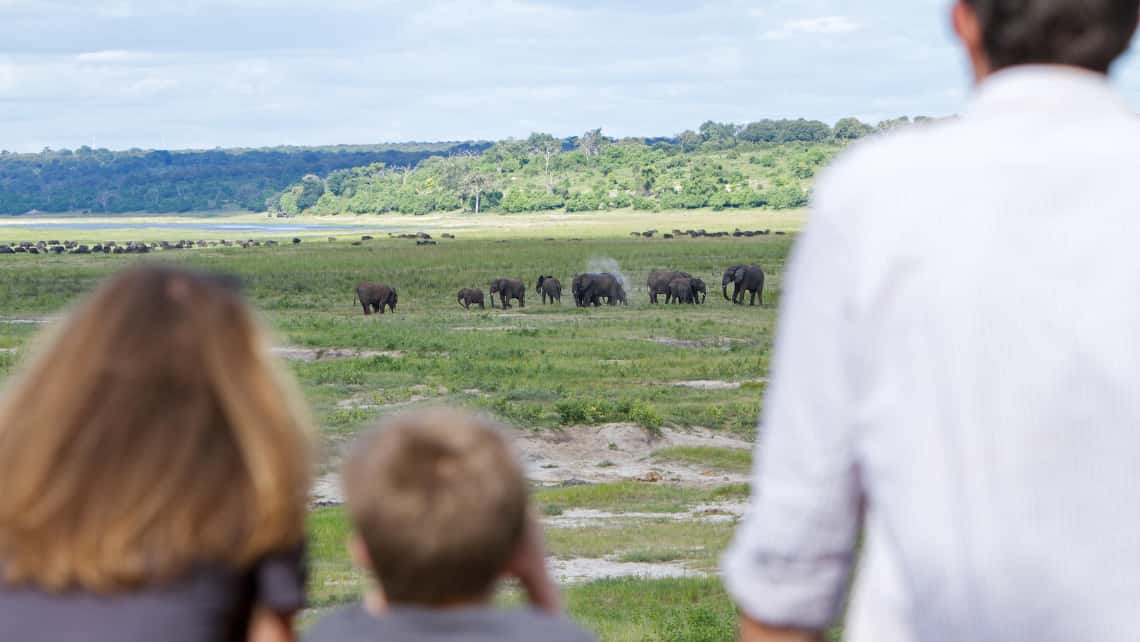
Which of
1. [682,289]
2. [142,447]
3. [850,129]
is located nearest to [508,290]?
[682,289]

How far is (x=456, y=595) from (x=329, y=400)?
20215 millimetres

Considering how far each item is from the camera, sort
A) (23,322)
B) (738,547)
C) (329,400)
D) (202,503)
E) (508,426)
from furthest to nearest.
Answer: (23,322) < (329,400) < (508,426) < (202,503) < (738,547)

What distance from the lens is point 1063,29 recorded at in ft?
5.84

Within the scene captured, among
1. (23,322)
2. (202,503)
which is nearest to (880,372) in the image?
(202,503)

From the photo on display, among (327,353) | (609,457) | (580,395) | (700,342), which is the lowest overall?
(700,342)

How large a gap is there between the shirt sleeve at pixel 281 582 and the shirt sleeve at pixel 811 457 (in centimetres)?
67

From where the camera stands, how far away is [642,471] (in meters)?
16.7

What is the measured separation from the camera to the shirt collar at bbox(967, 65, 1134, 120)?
175 cm

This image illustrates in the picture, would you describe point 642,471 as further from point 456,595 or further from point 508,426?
point 456,595

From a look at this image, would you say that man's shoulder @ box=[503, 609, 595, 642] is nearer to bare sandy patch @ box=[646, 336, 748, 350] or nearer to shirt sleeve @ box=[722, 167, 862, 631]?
shirt sleeve @ box=[722, 167, 862, 631]

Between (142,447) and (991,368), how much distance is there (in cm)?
109

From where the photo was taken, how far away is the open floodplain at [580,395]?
431 inches

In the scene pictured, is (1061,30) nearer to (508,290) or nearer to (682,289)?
(682,289)

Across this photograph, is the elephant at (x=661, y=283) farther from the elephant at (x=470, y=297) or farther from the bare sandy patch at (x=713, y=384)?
the bare sandy patch at (x=713, y=384)
